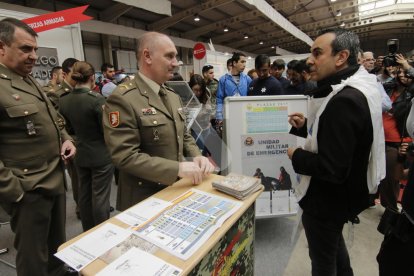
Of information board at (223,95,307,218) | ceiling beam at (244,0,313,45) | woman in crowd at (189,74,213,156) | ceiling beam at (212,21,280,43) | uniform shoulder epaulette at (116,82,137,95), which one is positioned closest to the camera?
uniform shoulder epaulette at (116,82,137,95)

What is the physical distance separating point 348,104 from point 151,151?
932mm

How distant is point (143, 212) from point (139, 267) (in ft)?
1.02

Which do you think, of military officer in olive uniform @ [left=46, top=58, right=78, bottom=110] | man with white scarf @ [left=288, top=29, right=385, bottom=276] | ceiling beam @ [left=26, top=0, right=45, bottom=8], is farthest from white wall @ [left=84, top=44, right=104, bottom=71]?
man with white scarf @ [left=288, top=29, right=385, bottom=276]

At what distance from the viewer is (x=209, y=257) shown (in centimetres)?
93

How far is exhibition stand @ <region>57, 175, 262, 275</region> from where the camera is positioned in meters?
0.74

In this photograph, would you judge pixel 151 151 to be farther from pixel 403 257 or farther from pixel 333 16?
pixel 333 16

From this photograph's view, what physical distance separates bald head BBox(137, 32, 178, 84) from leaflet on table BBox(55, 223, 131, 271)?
74 cm

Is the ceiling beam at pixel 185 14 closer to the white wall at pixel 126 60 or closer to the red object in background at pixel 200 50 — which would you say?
the white wall at pixel 126 60

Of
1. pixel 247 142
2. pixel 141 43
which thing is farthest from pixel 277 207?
pixel 141 43

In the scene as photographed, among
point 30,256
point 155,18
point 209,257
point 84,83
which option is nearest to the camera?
point 209,257

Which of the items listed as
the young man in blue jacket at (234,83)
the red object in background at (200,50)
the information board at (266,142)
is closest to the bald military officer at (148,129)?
the information board at (266,142)

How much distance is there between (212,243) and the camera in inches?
31.8

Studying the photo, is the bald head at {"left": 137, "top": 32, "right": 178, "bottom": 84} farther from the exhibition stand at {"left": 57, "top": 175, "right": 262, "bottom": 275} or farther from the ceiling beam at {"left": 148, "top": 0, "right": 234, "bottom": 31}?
the ceiling beam at {"left": 148, "top": 0, "right": 234, "bottom": 31}

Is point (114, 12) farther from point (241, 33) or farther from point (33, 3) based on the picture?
point (241, 33)
